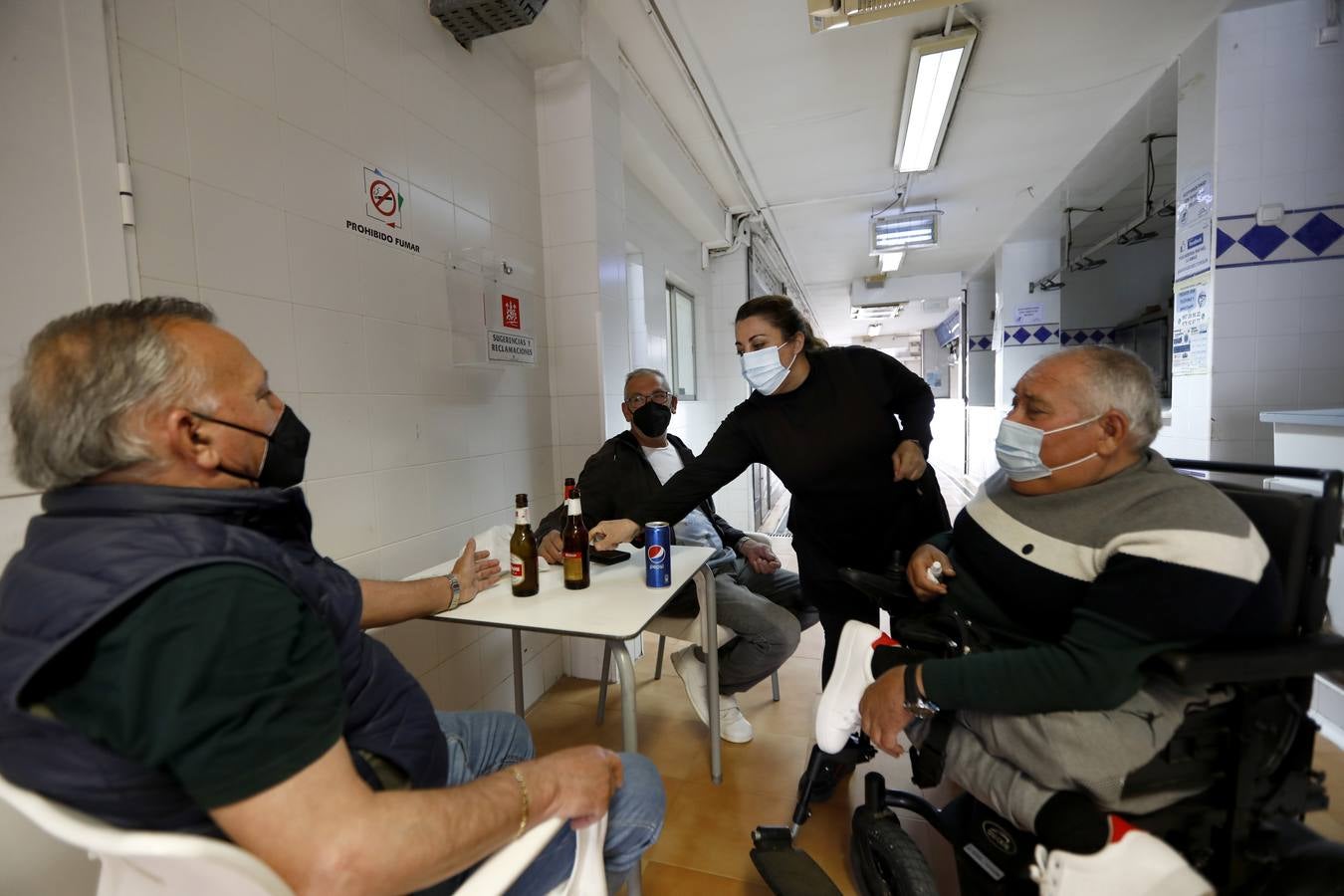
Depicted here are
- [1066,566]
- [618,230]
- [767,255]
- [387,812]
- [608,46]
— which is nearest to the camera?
[387,812]

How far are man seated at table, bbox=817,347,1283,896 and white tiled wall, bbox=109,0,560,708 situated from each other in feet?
4.76

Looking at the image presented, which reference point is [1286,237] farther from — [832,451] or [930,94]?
[832,451]

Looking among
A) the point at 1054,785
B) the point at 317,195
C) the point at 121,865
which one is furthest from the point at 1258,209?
the point at 121,865

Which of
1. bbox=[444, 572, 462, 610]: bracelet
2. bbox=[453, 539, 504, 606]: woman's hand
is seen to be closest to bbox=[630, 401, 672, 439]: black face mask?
bbox=[453, 539, 504, 606]: woman's hand

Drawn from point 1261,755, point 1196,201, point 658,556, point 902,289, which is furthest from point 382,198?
point 902,289

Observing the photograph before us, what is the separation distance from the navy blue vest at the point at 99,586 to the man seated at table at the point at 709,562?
3.80ft

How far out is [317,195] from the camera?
5.19 feet

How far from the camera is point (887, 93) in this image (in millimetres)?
3148

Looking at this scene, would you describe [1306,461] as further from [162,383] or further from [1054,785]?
[162,383]

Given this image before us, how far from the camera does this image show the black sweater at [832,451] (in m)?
1.75

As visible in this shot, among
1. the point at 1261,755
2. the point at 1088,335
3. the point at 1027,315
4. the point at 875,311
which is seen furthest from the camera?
the point at 875,311

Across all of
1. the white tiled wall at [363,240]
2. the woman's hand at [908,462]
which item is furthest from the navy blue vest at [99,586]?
the woman's hand at [908,462]

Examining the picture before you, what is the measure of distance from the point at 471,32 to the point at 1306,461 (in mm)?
3348

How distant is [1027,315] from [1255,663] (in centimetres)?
652
